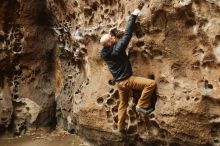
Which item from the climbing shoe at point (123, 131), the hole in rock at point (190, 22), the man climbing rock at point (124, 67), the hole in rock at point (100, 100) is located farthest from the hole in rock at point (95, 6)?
the climbing shoe at point (123, 131)

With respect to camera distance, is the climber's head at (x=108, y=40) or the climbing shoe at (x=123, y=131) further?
the climbing shoe at (x=123, y=131)

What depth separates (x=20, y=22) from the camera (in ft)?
28.8

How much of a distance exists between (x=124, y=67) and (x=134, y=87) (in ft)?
0.93

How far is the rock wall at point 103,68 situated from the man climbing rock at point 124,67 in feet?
0.44

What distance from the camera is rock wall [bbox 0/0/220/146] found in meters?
5.62

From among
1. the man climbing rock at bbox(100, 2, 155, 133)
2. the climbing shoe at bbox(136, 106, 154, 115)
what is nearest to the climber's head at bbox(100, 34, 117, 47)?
the man climbing rock at bbox(100, 2, 155, 133)

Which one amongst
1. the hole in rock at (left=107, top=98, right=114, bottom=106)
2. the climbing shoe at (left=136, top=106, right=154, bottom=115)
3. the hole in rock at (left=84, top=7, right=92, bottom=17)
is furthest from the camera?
the hole in rock at (left=84, top=7, right=92, bottom=17)

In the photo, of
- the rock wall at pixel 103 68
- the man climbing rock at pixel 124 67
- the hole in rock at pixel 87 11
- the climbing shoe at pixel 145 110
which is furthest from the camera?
the hole in rock at pixel 87 11

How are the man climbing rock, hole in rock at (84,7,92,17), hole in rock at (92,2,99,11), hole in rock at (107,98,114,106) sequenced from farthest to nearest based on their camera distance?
hole in rock at (84,7,92,17)
hole in rock at (92,2,99,11)
hole in rock at (107,98,114,106)
the man climbing rock

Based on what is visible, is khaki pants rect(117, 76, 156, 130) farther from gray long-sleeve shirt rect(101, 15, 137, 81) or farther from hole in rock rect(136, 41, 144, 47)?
hole in rock rect(136, 41, 144, 47)

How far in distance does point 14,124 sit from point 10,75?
35.7 inches

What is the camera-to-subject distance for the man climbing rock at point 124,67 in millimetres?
5961

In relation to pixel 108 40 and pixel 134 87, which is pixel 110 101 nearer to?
pixel 134 87

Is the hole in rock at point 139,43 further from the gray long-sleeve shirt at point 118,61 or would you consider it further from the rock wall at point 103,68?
the gray long-sleeve shirt at point 118,61
